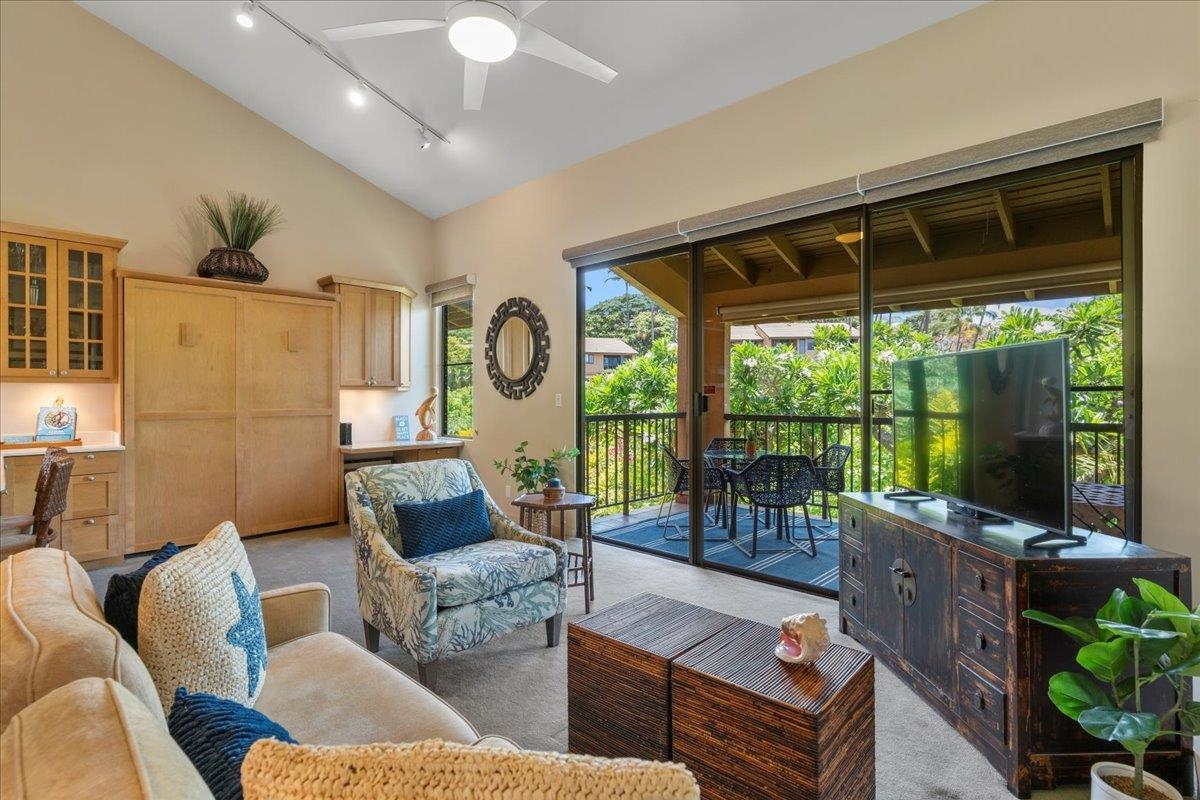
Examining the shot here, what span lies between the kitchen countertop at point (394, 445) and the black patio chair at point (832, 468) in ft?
11.4

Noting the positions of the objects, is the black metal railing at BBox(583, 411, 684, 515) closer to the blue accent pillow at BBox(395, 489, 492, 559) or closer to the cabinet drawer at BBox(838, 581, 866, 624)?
the blue accent pillow at BBox(395, 489, 492, 559)

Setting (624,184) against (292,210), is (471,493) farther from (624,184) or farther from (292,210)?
(292,210)

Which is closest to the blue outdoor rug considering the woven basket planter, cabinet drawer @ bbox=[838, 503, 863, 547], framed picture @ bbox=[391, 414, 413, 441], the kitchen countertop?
cabinet drawer @ bbox=[838, 503, 863, 547]

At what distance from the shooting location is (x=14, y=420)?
411 cm

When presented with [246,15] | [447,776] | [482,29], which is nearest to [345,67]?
[246,15]

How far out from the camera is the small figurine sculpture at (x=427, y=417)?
229 inches

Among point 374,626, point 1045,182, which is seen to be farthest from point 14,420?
point 1045,182

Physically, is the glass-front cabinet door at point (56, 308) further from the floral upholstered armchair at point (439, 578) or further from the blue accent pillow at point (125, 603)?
the blue accent pillow at point (125, 603)

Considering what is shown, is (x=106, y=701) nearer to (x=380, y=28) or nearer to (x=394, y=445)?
(x=380, y=28)

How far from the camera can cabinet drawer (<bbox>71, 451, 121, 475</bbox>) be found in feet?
12.8

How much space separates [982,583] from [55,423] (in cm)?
568

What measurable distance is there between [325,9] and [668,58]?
2307 mm

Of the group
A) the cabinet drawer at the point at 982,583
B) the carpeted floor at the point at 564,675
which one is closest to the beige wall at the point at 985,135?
the cabinet drawer at the point at 982,583

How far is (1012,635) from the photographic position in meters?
1.79
